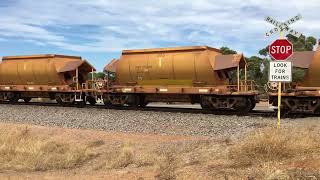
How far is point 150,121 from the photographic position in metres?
18.0

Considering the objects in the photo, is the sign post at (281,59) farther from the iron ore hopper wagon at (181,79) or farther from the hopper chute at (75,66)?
the hopper chute at (75,66)

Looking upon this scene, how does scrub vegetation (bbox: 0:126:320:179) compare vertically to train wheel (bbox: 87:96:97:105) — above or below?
below

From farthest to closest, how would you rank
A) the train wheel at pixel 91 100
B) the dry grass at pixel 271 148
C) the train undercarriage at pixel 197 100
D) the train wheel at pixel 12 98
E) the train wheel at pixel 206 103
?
1. the train wheel at pixel 12 98
2. the train wheel at pixel 91 100
3. the train wheel at pixel 206 103
4. the train undercarriage at pixel 197 100
5. the dry grass at pixel 271 148

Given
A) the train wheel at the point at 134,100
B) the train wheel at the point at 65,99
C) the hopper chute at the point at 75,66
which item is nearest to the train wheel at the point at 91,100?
the train wheel at the point at 65,99

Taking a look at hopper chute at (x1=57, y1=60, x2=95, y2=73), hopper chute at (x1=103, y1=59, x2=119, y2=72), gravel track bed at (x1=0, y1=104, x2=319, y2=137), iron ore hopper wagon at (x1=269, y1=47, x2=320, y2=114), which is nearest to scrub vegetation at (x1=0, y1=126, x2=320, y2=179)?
gravel track bed at (x1=0, y1=104, x2=319, y2=137)

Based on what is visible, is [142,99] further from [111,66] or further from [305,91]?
[305,91]

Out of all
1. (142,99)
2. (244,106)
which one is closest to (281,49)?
(244,106)

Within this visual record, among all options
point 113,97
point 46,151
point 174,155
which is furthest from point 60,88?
point 174,155

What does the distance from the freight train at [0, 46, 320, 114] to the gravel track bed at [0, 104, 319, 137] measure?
6.80 ft

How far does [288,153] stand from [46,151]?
24.8 feet

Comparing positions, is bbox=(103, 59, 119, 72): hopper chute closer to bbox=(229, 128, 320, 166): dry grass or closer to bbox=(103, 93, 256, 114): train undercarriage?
bbox=(103, 93, 256, 114): train undercarriage

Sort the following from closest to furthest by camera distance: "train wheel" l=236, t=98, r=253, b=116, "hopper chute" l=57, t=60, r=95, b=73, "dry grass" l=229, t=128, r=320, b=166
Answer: "dry grass" l=229, t=128, r=320, b=166
"train wheel" l=236, t=98, r=253, b=116
"hopper chute" l=57, t=60, r=95, b=73

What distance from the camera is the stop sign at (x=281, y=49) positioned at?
12.6 m

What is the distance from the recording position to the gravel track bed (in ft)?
50.8
